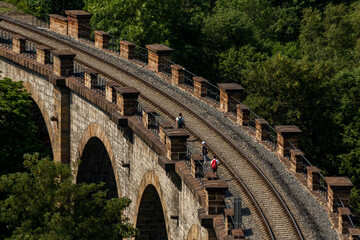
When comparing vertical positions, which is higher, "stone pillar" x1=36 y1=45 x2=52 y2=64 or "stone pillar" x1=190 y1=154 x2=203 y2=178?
"stone pillar" x1=36 y1=45 x2=52 y2=64

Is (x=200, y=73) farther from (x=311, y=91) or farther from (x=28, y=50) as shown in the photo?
(x=28, y=50)

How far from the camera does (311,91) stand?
5388 centimetres

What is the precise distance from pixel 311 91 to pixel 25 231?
1058 inches

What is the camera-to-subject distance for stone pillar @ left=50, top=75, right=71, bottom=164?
143 ft

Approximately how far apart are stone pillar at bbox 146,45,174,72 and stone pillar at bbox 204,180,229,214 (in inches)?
717

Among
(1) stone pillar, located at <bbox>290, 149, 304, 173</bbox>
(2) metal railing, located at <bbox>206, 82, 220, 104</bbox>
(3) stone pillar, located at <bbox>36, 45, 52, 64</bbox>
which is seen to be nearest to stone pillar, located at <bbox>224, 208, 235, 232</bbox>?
(1) stone pillar, located at <bbox>290, 149, 304, 173</bbox>

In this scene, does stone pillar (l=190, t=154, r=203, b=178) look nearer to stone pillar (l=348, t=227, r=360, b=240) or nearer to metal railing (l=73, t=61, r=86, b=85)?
stone pillar (l=348, t=227, r=360, b=240)

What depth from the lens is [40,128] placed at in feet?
159

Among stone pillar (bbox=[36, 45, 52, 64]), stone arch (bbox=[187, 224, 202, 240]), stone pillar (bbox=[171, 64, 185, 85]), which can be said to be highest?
stone pillar (bbox=[36, 45, 52, 64])

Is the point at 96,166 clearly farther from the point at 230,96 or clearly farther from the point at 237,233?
the point at 237,233

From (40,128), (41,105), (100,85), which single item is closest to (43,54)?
(41,105)

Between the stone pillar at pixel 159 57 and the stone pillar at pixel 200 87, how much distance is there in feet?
15.8

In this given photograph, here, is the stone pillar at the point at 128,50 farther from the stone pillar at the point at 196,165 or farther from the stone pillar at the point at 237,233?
the stone pillar at the point at 237,233

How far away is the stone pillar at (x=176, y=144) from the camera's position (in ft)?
107
